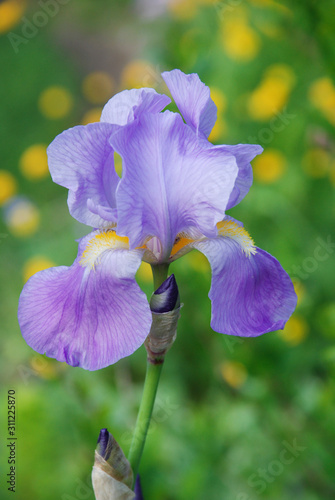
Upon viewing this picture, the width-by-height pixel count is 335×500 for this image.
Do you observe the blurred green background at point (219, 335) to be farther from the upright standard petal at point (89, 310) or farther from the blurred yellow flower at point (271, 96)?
the upright standard petal at point (89, 310)

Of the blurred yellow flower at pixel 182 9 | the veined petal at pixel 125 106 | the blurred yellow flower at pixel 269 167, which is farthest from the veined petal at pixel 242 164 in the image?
the blurred yellow flower at pixel 182 9

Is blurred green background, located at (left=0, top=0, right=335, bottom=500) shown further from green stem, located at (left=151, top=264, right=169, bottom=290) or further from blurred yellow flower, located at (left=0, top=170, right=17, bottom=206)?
green stem, located at (left=151, top=264, right=169, bottom=290)

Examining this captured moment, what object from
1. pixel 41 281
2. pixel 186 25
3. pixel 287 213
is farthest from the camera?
pixel 186 25

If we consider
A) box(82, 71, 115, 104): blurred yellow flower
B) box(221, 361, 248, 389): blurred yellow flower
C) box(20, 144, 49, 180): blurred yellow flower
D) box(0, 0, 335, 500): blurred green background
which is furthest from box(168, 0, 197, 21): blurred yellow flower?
box(221, 361, 248, 389): blurred yellow flower

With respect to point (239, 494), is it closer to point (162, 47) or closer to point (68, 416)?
point (68, 416)

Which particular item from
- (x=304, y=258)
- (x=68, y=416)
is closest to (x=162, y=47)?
(x=304, y=258)

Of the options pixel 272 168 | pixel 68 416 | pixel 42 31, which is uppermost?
pixel 42 31
